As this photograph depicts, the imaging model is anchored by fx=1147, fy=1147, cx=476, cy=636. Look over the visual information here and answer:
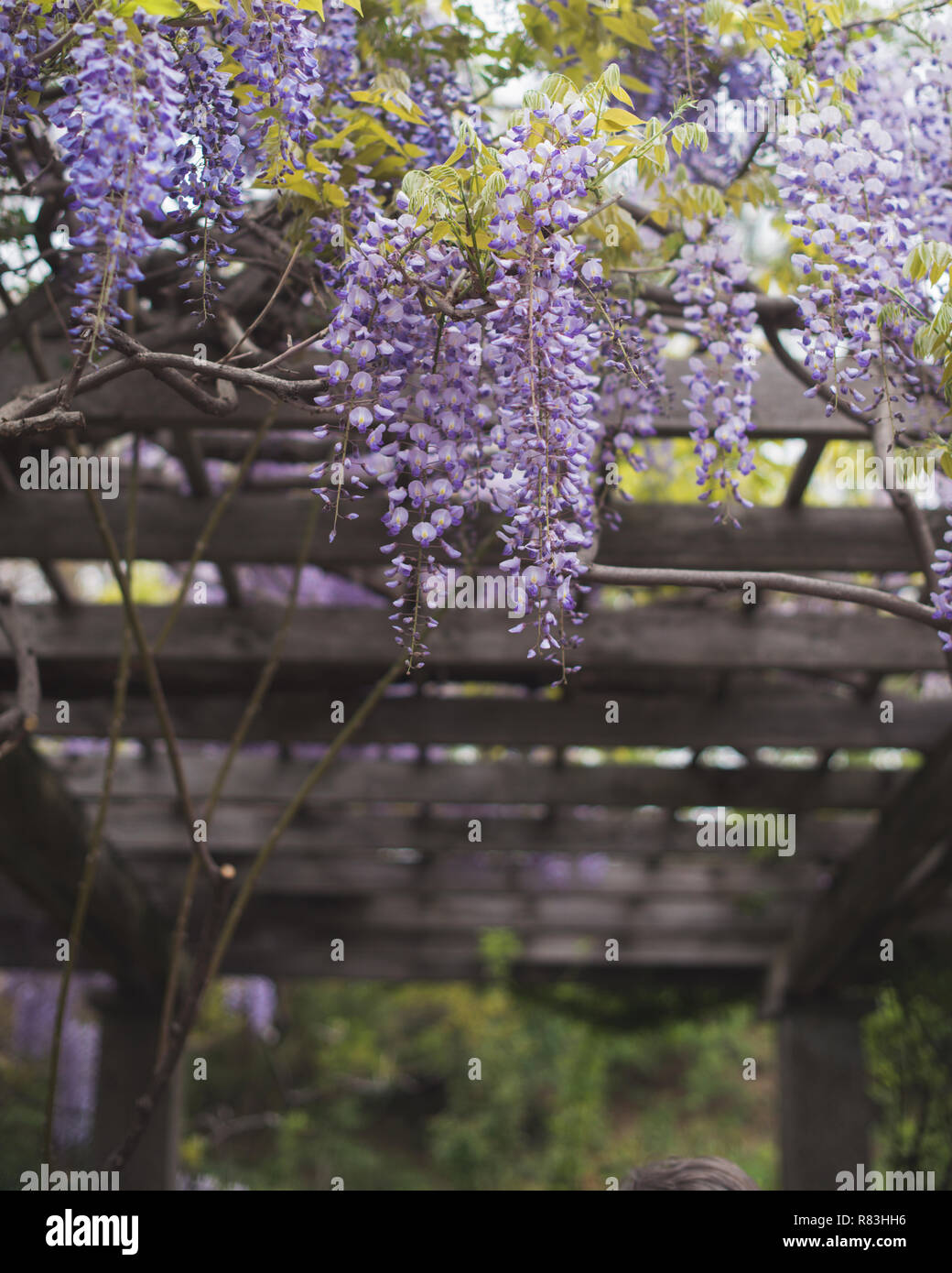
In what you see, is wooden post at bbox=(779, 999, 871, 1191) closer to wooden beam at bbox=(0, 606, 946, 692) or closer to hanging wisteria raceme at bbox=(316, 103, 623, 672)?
wooden beam at bbox=(0, 606, 946, 692)

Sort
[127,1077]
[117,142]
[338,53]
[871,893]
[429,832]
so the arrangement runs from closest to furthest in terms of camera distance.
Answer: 1. [117,142]
2. [338,53]
3. [871,893]
4. [429,832]
5. [127,1077]

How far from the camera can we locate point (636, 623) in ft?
9.29

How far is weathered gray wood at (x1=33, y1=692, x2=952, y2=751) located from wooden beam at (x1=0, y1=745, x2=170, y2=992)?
0.39 meters

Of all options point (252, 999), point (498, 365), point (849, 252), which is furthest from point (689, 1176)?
point (252, 999)

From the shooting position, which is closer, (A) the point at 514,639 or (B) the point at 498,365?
(B) the point at 498,365

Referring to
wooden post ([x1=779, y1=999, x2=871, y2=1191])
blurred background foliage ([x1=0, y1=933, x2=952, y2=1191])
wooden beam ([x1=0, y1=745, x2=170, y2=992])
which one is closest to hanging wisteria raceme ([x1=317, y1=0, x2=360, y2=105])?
wooden beam ([x1=0, y1=745, x2=170, y2=992])

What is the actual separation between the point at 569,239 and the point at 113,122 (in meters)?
0.55

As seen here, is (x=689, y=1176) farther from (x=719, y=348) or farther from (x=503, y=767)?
(x=503, y=767)

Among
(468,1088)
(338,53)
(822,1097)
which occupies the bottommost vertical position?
(468,1088)

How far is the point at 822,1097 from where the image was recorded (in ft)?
15.6

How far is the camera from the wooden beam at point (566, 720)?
3125 millimetres

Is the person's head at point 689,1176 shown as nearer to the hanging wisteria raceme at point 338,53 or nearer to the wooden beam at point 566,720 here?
the wooden beam at point 566,720

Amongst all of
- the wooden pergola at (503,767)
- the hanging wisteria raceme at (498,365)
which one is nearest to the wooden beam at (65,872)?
the wooden pergola at (503,767)

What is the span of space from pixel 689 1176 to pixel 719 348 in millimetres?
1321
